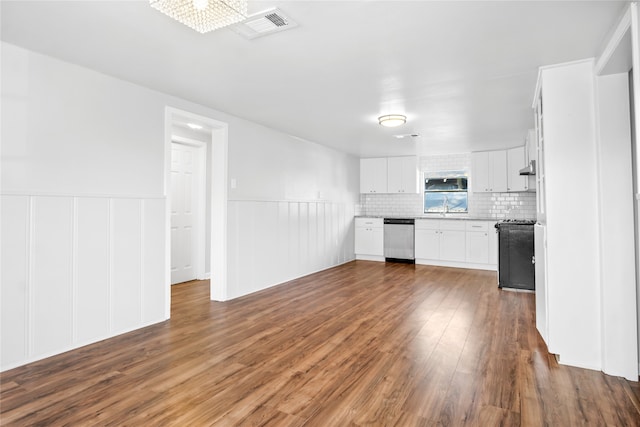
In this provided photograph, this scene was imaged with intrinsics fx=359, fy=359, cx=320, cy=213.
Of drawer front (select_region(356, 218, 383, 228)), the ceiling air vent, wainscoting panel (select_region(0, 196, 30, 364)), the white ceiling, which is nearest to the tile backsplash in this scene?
drawer front (select_region(356, 218, 383, 228))

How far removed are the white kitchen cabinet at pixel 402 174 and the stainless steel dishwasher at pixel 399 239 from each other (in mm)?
803

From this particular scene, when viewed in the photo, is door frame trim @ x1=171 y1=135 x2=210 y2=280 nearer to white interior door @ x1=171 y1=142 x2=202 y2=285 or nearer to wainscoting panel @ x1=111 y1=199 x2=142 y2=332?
white interior door @ x1=171 y1=142 x2=202 y2=285

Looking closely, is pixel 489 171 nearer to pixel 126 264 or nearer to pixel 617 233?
pixel 617 233

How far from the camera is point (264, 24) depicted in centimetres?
225

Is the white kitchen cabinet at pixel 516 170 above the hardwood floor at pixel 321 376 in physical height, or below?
above

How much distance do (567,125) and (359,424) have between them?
256 centimetres

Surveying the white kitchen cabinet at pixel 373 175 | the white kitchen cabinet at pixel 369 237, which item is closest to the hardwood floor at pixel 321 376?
the white kitchen cabinet at pixel 369 237

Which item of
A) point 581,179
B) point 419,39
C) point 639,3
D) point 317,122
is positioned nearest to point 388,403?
point 581,179

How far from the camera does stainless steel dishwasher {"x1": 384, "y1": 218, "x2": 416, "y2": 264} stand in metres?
7.32

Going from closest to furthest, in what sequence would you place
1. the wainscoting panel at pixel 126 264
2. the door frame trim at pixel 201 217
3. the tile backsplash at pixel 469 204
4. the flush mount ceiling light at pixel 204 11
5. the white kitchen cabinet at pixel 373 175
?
1. the flush mount ceiling light at pixel 204 11
2. the wainscoting panel at pixel 126 264
3. the door frame trim at pixel 201 217
4. the tile backsplash at pixel 469 204
5. the white kitchen cabinet at pixel 373 175

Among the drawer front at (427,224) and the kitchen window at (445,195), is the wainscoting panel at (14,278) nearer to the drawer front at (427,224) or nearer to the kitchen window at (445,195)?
the drawer front at (427,224)

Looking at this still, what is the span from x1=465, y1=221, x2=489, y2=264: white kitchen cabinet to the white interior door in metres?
4.89

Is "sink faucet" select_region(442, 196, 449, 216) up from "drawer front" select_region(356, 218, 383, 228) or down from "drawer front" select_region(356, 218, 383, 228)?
up

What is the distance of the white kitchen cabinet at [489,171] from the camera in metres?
6.86
